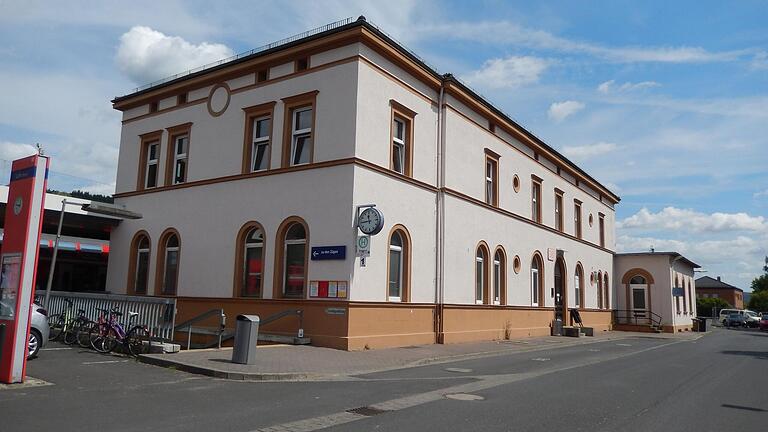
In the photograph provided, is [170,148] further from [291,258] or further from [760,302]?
[760,302]

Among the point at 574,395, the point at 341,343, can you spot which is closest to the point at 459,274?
the point at 341,343

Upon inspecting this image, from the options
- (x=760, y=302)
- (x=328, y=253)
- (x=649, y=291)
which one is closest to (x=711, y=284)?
(x=760, y=302)

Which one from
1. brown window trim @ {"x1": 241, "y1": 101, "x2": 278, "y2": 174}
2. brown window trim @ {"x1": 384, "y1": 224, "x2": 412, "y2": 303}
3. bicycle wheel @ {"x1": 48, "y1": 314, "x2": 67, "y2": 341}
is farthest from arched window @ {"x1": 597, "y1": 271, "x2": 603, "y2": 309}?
bicycle wheel @ {"x1": 48, "y1": 314, "x2": 67, "y2": 341}

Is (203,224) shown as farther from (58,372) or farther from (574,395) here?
(574,395)

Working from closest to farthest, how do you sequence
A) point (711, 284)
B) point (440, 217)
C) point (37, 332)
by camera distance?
1. point (37, 332)
2. point (440, 217)
3. point (711, 284)

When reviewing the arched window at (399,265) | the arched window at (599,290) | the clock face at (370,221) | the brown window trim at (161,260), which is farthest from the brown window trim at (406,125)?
the arched window at (599,290)

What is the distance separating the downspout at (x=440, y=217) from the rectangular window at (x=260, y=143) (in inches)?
237

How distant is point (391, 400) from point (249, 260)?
36.4ft

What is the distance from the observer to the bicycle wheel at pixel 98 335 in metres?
14.3

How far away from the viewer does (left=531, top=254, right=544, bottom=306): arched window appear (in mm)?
28811

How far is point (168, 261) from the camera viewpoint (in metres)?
22.0

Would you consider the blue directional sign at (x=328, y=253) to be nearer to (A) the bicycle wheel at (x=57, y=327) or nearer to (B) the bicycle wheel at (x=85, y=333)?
(B) the bicycle wheel at (x=85, y=333)

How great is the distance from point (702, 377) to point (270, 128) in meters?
14.1

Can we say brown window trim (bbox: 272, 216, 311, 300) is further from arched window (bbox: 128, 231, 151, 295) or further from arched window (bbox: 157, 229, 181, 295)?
arched window (bbox: 128, 231, 151, 295)
